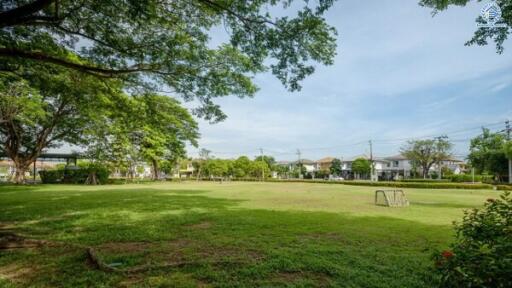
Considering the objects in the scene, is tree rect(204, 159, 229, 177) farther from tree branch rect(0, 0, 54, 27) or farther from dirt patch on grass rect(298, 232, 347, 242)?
tree branch rect(0, 0, 54, 27)

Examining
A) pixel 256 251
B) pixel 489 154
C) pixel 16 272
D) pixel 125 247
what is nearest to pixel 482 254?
pixel 256 251

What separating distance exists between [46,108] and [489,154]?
166 feet

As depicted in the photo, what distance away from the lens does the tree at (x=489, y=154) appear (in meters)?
39.8

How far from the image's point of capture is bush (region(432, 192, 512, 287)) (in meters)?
2.39

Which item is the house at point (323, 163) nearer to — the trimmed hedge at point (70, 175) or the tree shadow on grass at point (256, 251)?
the trimmed hedge at point (70, 175)

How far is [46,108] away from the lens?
24891mm

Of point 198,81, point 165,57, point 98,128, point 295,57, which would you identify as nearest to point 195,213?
point 198,81

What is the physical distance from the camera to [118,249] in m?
5.45

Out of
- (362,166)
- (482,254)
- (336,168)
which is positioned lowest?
(482,254)

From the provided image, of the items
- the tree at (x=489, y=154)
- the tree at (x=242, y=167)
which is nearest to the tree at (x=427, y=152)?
the tree at (x=489, y=154)

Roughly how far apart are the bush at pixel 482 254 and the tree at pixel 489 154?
44.5 metres

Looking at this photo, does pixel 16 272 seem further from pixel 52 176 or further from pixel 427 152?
pixel 427 152

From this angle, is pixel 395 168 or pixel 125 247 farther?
pixel 395 168

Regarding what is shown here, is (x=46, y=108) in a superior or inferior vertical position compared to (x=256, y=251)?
superior
